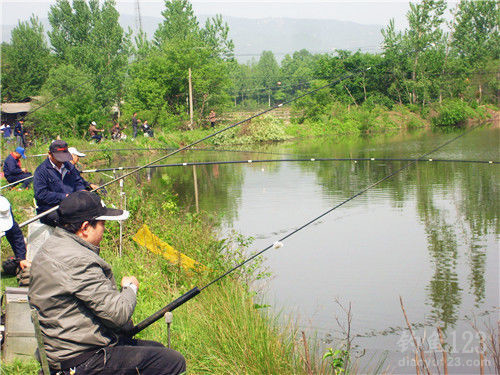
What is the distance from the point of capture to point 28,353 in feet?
13.1

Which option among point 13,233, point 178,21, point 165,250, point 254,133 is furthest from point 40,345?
point 178,21

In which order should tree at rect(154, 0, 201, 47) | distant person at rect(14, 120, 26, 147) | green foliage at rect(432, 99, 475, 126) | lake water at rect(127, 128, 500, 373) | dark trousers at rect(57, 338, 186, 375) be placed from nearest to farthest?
dark trousers at rect(57, 338, 186, 375) < lake water at rect(127, 128, 500, 373) < distant person at rect(14, 120, 26, 147) < green foliage at rect(432, 99, 475, 126) < tree at rect(154, 0, 201, 47)

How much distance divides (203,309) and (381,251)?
5.24 metres

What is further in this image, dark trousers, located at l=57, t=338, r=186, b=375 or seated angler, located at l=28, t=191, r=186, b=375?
dark trousers, located at l=57, t=338, r=186, b=375

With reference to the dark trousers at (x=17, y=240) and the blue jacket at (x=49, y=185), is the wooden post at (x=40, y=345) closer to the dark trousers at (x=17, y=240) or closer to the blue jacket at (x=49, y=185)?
the dark trousers at (x=17, y=240)

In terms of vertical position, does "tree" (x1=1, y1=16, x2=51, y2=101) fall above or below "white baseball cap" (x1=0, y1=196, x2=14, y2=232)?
above

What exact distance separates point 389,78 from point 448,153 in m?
25.1

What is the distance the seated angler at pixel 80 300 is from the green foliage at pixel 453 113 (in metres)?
31.4

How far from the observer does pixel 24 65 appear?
5388 cm

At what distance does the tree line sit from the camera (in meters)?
35.5

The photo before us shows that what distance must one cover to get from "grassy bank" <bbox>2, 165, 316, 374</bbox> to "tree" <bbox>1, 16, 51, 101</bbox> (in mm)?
48414

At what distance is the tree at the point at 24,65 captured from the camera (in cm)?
5197

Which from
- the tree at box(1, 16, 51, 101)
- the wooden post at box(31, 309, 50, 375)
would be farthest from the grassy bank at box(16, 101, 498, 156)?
the wooden post at box(31, 309, 50, 375)

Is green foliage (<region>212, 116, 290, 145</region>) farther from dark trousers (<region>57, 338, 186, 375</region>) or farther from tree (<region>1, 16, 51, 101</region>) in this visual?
dark trousers (<region>57, 338, 186, 375</region>)
